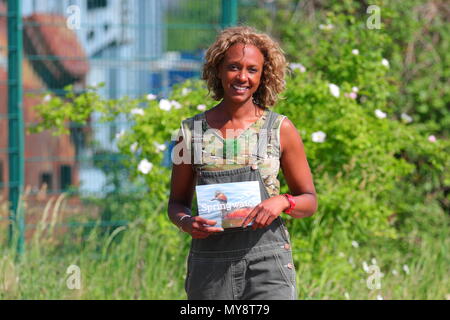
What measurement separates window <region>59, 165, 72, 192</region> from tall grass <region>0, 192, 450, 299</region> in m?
0.79

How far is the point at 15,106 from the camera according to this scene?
5.81 m

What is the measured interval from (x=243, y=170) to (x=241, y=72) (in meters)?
0.35

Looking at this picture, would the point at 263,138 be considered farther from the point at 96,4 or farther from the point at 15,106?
the point at 96,4

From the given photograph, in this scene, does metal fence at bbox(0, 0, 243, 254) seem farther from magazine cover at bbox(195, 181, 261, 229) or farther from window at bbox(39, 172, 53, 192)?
magazine cover at bbox(195, 181, 261, 229)

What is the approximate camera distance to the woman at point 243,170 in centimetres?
274

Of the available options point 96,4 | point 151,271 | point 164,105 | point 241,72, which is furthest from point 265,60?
point 96,4

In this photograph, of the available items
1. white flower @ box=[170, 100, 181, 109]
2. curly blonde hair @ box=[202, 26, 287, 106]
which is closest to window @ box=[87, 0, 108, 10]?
white flower @ box=[170, 100, 181, 109]

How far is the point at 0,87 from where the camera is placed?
5.87 m

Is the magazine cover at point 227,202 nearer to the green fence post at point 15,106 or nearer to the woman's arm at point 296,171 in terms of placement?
the woman's arm at point 296,171

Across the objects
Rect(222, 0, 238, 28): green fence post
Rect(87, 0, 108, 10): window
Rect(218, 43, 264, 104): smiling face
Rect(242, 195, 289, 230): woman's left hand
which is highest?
Rect(87, 0, 108, 10): window

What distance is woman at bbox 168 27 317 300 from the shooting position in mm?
2736

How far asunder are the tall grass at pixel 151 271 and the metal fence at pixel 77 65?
0.84 m

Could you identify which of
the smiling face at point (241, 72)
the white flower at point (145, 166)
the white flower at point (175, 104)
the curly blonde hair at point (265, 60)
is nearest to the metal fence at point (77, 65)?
the white flower at point (175, 104)
